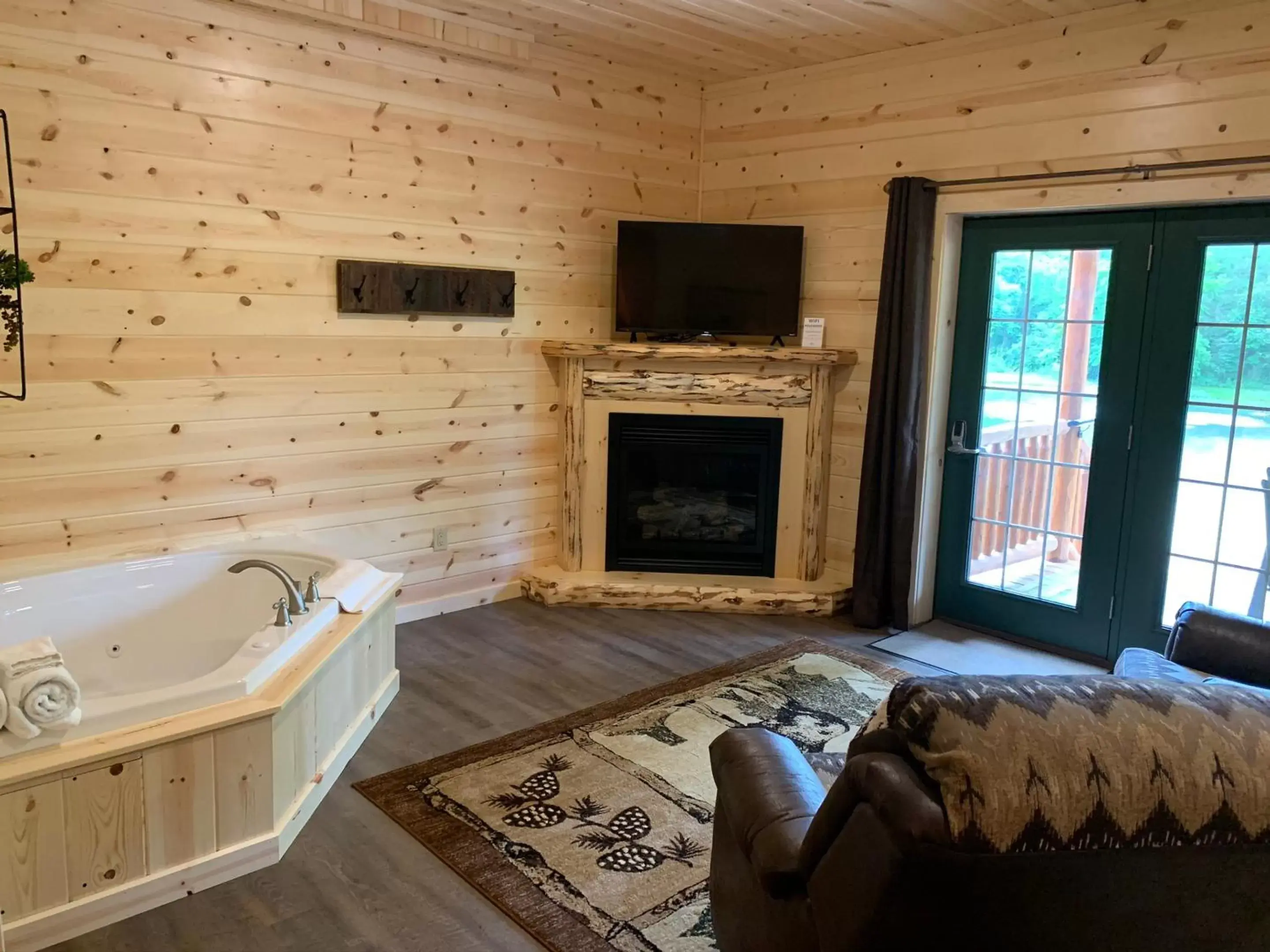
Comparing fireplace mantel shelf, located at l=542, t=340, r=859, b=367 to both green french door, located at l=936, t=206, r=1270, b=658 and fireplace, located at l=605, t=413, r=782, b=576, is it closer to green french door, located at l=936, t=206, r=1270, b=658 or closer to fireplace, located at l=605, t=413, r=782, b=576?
fireplace, located at l=605, t=413, r=782, b=576

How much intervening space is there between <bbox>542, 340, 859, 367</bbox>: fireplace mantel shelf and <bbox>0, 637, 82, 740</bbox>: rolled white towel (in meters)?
2.97

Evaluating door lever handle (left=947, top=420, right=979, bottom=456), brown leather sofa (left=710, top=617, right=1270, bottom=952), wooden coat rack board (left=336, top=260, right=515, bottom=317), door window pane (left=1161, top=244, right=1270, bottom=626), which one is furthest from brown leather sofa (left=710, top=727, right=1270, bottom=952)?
door lever handle (left=947, top=420, right=979, bottom=456)

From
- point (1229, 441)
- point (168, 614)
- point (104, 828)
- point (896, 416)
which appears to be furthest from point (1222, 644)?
point (168, 614)

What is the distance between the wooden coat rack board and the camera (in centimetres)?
430

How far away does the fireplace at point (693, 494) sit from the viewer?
514 centimetres

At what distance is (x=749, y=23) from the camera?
14.5 feet

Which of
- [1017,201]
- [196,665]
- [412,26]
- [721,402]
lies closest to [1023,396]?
[1017,201]

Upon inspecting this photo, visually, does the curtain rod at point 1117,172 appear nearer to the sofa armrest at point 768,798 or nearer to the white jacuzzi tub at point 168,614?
the sofa armrest at point 768,798

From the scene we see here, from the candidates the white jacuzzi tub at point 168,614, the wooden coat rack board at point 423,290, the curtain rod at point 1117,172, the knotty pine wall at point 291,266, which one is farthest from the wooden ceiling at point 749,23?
the white jacuzzi tub at point 168,614

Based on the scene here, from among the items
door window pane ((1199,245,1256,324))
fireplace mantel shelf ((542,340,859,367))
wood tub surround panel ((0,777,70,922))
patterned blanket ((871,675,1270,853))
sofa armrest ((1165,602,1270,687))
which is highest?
door window pane ((1199,245,1256,324))

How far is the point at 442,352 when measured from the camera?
4672 millimetres

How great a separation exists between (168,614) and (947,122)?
12.9 feet

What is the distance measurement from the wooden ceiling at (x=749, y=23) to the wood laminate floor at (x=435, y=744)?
109 inches

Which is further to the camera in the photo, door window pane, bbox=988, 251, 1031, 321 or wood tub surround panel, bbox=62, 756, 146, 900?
door window pane, bbox=988, 251, 1031, 321
